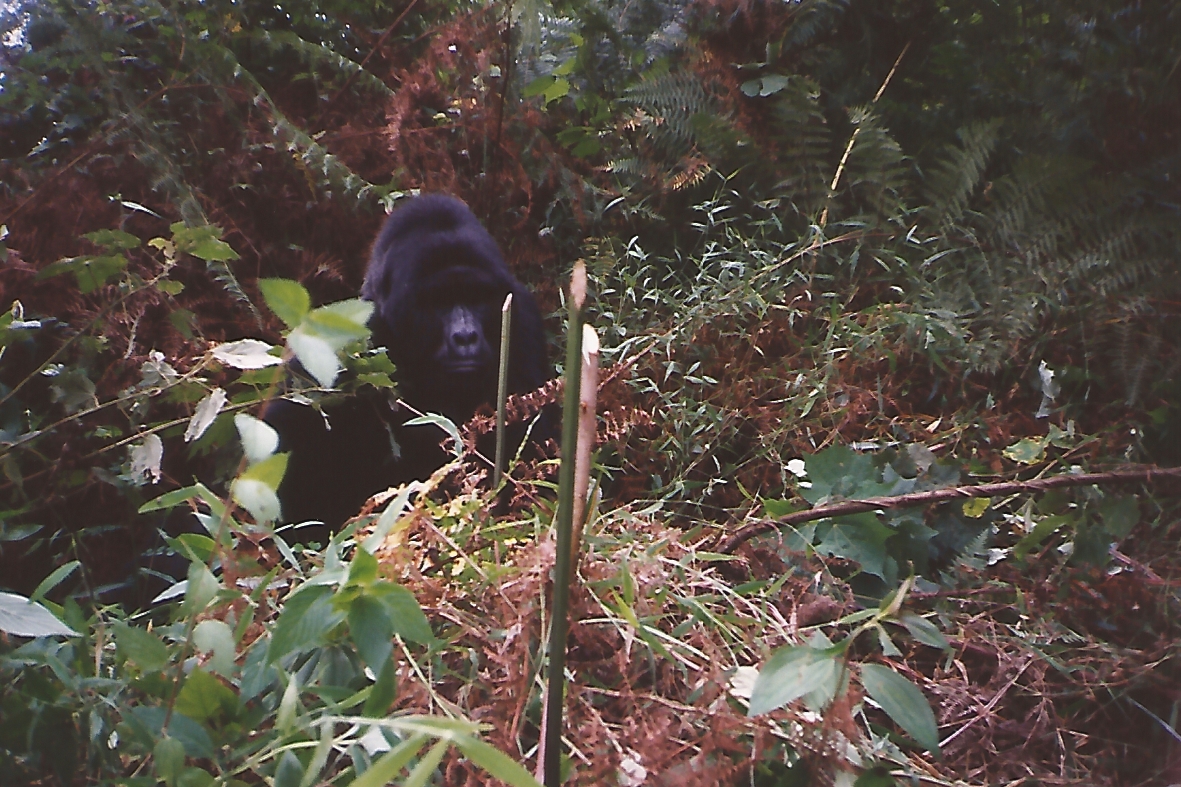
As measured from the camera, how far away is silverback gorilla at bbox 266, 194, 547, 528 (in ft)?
3.65

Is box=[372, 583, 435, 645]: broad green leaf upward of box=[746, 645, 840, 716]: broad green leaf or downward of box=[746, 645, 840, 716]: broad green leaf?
upward

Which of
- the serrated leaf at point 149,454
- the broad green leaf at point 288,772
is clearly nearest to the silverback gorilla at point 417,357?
the serrated leaf at point 149,454

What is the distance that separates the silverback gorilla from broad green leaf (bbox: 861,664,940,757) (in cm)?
75

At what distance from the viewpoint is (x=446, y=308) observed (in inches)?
48.3

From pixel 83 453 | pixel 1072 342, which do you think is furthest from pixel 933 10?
pixel 83 453

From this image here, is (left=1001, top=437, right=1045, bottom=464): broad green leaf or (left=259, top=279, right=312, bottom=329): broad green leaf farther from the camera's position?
(left=1001, top=437, right=1045, bottom=464): broad green leaf

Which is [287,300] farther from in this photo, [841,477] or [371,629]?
[841,477]

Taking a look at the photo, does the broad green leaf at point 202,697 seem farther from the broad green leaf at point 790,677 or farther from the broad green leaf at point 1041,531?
the broad green leaf at point 1041,531

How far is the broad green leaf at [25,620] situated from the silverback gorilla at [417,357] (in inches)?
18.3

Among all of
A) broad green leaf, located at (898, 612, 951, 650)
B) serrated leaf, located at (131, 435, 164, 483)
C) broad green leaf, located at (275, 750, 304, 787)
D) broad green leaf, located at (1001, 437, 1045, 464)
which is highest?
serrated leaf, located at (131, 435, 164, 483)

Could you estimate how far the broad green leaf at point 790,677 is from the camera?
45cm

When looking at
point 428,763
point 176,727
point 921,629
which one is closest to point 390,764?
point 428,763

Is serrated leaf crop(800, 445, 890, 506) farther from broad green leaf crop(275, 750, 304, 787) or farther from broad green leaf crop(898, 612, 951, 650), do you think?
broad green leaf crop(275, 750, 304, 787)

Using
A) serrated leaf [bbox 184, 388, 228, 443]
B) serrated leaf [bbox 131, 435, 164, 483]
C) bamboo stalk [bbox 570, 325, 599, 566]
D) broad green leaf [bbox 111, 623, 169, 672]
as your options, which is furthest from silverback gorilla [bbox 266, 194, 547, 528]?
bamboo stalk [bbox 570, 325, 599, 566]
